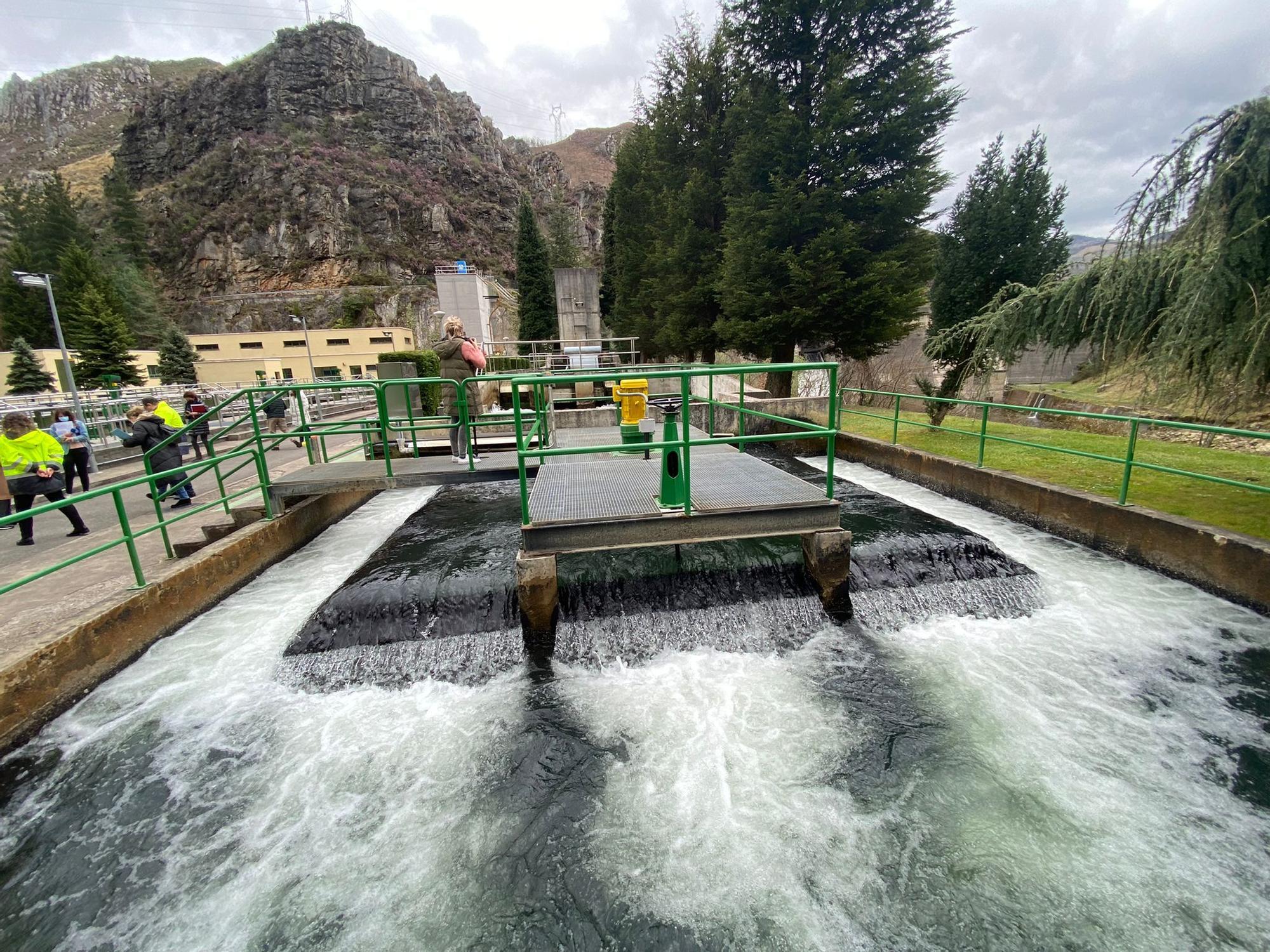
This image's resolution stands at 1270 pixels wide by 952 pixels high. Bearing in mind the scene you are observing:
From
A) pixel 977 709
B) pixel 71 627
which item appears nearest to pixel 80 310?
pixel 71 627

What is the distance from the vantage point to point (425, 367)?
61.2 feet

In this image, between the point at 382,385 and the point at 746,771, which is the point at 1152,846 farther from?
the point at 382,385

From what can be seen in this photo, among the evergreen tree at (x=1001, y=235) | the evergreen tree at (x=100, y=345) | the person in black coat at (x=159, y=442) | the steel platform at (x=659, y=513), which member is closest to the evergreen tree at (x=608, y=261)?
the evergreen tree at (x=1001, y=235)

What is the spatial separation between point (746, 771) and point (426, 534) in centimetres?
557

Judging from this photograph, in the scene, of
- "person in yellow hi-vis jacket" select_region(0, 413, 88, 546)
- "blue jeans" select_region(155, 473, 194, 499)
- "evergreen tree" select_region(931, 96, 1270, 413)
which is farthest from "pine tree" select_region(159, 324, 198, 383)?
"evergreen tree" select_region(931, 96, 1270, 413)

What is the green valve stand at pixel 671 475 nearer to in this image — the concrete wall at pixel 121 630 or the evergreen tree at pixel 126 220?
the concrete wall at pixel 121 630

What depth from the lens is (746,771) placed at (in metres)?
3.56

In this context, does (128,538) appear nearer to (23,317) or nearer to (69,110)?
(23,317)

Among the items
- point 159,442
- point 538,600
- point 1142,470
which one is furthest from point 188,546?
point 1142,470

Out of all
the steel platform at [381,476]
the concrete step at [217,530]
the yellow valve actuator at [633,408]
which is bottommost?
the concrete step at [217,530]

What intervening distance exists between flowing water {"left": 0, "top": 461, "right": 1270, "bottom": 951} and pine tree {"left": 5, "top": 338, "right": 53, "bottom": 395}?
1714 inches

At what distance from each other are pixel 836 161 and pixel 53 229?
7965 cm

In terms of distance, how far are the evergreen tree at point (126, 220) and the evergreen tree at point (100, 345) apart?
3597 centimetres

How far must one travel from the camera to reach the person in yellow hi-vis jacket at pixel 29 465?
22.1ft
